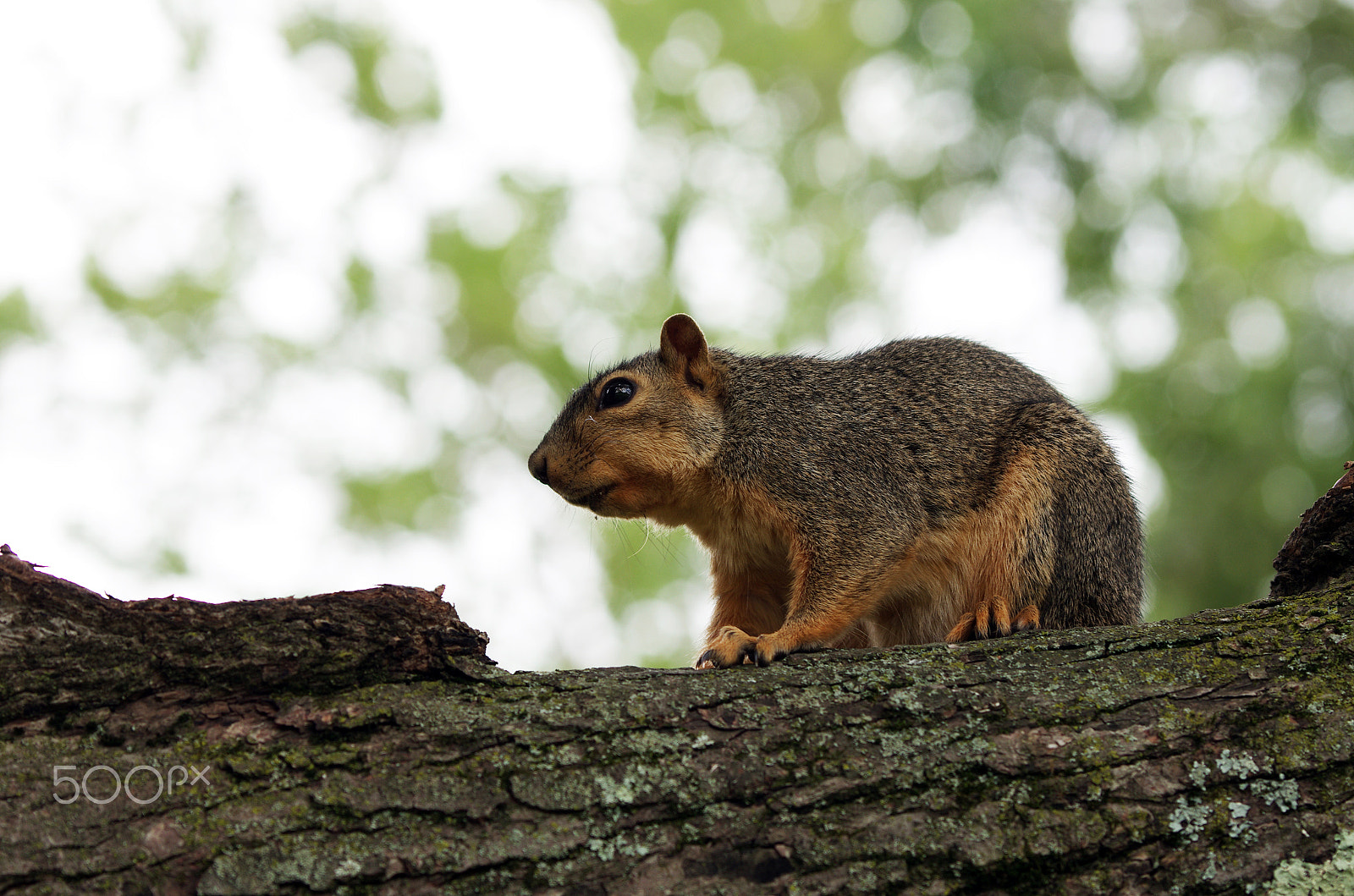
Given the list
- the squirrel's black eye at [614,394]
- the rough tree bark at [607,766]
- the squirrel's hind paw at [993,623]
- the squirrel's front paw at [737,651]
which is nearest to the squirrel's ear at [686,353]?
the squirrel's black eye at [614,394]

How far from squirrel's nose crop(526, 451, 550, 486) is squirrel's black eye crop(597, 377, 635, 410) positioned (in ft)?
1.39

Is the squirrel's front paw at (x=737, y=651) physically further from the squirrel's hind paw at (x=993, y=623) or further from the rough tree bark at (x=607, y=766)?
the rough tree bark at (x=607, y=766)

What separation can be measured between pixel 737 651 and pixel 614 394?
1783 millimetres

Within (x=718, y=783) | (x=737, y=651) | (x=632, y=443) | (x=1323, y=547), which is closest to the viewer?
(x=718, y=783)

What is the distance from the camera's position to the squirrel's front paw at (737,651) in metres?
4.08

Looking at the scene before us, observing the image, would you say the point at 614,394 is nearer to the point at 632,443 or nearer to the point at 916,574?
the point at 632,443

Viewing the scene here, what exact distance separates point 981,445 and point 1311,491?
5.78 metres

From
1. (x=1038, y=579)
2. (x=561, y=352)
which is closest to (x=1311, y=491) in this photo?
(x=1038, y=579)

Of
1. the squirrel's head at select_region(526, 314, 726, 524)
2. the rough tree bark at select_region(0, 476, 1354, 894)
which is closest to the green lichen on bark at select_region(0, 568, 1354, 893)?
the rough tree bark at select_region(0, 476, 1354, 894)

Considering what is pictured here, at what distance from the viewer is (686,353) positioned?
5.65 meters

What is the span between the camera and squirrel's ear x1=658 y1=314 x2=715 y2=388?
559 centimetres

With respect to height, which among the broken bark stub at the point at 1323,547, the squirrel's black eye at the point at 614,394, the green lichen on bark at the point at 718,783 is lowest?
the green lichen on bark at the point at 718,783

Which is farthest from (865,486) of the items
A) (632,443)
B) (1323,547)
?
(1323,547)

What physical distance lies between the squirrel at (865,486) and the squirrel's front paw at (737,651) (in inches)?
1.4
